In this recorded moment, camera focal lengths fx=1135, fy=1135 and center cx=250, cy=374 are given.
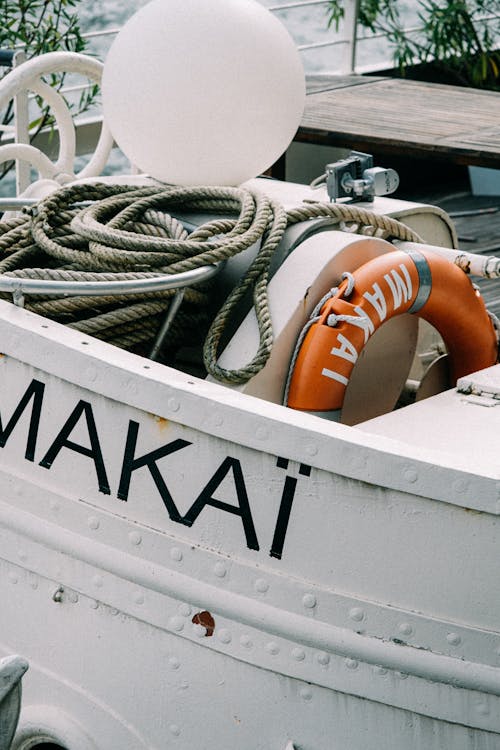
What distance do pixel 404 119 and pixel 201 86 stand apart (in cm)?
261

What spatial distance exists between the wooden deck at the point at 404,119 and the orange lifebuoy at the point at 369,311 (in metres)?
1.84

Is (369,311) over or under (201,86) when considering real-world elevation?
under

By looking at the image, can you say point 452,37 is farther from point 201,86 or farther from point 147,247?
point 147,247

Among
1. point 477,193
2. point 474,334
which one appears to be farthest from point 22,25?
point 474,334

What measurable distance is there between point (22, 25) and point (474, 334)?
352 centimetres

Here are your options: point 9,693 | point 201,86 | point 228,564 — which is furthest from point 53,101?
point 9,693

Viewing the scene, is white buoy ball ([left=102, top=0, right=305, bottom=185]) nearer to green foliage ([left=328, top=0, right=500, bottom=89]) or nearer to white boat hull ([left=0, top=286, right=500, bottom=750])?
white boat hull ([left=0, top=286, right=500, bottom=750])

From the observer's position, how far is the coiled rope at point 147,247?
1.99 meters

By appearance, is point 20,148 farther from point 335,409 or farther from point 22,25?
point 22,25

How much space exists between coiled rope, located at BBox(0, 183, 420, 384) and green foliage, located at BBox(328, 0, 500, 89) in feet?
16.4

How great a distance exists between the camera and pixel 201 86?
2.16 metres

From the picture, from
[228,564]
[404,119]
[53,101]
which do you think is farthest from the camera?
[404,119]

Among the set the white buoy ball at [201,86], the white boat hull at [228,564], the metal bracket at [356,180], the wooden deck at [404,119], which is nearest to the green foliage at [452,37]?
the wooden deck at [404,119]

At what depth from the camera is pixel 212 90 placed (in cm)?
216
